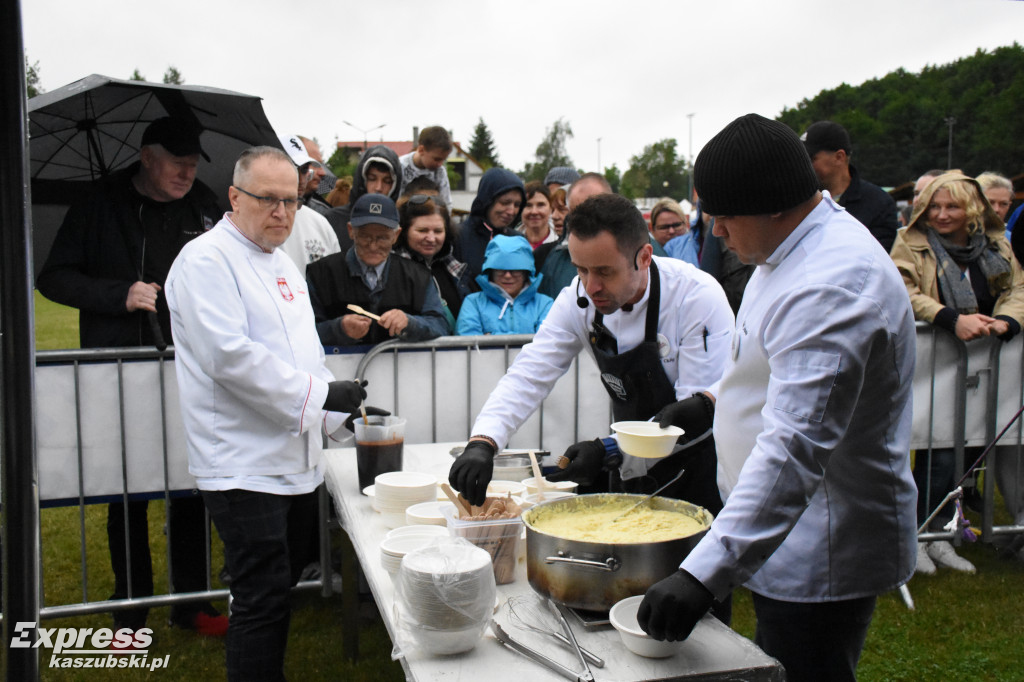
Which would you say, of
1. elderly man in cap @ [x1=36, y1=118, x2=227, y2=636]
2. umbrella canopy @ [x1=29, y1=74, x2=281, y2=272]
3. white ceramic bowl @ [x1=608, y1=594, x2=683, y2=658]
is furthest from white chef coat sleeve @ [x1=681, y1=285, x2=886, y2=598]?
umbrella canopy @ [x1=29, y1=74, x2=281, y2=272]

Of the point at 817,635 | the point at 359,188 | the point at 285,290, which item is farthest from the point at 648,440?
the point at 359,188

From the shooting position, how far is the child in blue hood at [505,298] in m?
4.76

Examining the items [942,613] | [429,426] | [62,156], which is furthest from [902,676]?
[62,156]

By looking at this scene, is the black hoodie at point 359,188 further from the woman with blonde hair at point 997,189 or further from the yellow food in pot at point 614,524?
the woman with blonde hair at point 997,189

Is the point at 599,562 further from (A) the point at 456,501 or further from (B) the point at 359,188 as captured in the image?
(B) the point at 359,188

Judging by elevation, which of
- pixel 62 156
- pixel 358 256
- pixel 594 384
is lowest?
pixel 594 384

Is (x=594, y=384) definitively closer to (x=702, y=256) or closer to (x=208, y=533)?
(x=702, y=256)

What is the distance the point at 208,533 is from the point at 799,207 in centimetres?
336

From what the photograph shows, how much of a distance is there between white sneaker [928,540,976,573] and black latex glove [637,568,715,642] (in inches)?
163

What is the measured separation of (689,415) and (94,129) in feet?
11.4

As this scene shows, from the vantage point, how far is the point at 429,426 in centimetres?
446

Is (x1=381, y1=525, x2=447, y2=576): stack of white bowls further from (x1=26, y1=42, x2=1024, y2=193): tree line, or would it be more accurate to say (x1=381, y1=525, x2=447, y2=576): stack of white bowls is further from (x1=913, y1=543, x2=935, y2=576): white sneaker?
(x1=26, y1=42, x2=1024, y2=193): tree line

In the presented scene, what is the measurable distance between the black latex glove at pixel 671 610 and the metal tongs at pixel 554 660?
15 cm

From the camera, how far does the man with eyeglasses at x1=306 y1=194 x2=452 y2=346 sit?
4.48 m
